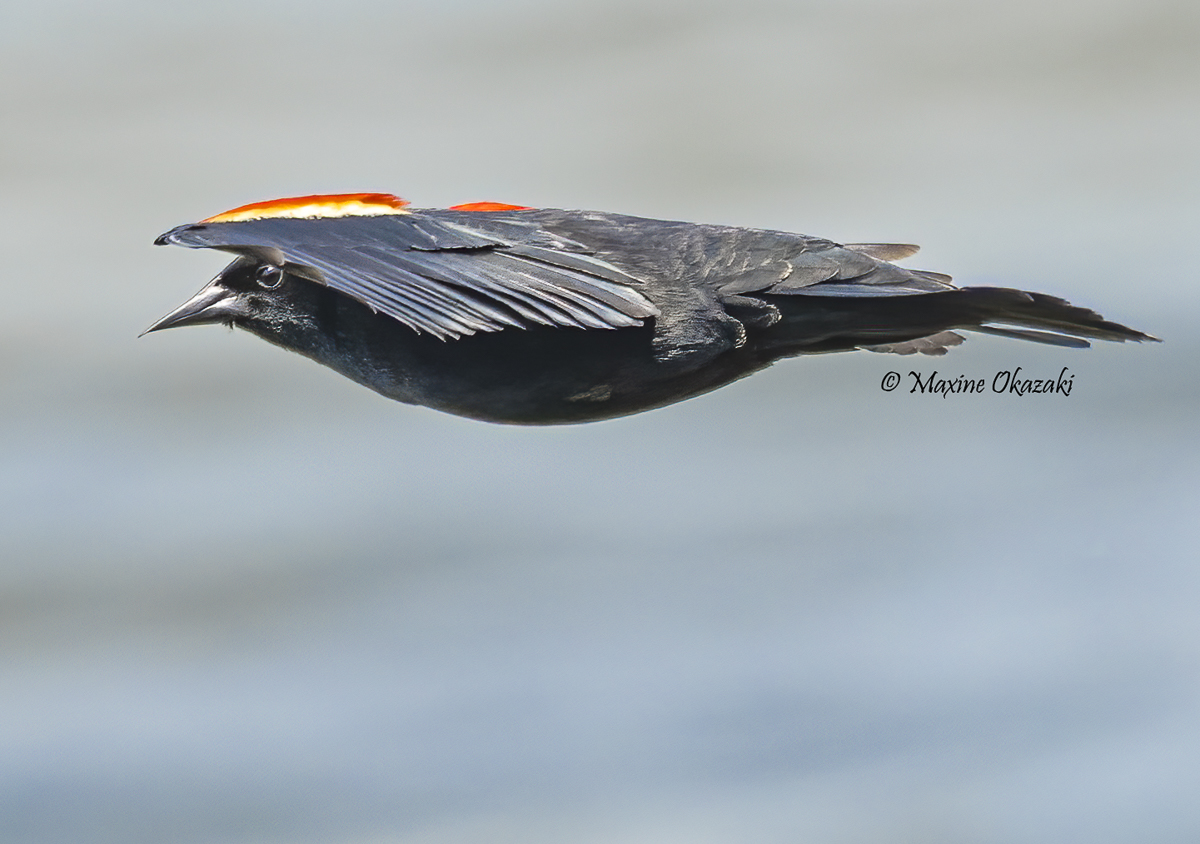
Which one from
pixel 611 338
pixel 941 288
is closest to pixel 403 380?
pixel 611 338

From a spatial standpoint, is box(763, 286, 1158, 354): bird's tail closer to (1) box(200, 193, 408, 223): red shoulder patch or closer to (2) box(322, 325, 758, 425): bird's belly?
(2) box(322, 325, 758, 425): bird's belly

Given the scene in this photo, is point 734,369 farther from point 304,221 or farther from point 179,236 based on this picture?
point 179,236

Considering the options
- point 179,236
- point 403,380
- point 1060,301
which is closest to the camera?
point 1060,301

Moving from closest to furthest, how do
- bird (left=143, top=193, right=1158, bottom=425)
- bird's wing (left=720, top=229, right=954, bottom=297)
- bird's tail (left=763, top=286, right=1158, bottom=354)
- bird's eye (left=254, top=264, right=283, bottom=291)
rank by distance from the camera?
bird's tail (left=763, top=286, right=1158, bottom=354) < bird (left=143, top=193, right=1158, bottom=425) < bird's wing (left=720, top=229, right=954, bottom=297) < bird's eye (left=254, top=264, right=283, bottom=291)

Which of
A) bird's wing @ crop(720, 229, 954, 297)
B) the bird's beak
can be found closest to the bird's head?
the bird's beak

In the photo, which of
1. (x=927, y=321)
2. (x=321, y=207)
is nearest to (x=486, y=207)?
(x=321, y=207)

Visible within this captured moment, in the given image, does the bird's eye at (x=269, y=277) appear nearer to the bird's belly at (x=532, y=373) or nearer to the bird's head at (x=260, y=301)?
the bird's head at (x=260, y=301)
